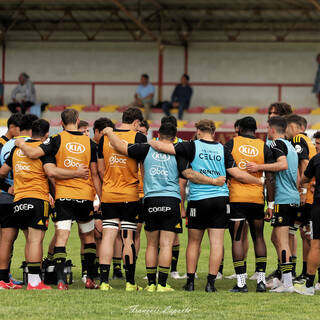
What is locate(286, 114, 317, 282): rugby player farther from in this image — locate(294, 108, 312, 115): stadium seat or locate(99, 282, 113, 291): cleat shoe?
locate(294, 108, 312, 115): stadium seat

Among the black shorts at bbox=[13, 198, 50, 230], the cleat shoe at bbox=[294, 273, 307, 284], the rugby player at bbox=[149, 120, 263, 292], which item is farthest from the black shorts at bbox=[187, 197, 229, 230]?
the black shorts at bbox=[13, 198, 50, 230]

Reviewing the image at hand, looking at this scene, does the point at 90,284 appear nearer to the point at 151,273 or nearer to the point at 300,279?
the point at 151,273

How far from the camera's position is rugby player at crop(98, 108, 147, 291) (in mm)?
9117

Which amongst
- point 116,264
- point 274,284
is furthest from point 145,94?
point 274,284

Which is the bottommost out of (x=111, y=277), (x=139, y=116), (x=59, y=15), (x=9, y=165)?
(x=111, y=277)

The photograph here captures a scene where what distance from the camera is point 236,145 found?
30.5 feet

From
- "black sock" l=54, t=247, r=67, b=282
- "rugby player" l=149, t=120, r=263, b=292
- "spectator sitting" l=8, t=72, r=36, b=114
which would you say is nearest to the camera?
"rugby player" l=149, t=120, r=263, b=292

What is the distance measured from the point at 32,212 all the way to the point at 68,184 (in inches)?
20.4

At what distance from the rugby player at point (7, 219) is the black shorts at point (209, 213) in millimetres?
2131

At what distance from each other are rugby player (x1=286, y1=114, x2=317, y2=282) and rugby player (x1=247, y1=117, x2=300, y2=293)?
8.2 inches

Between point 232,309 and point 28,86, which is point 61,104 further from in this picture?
point 232,309

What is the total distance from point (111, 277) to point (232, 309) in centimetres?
304

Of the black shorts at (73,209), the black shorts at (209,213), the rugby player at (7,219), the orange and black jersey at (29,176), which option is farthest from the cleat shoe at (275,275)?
the rugby player at (7,219)

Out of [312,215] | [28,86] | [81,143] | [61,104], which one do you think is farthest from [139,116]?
[61,104]
